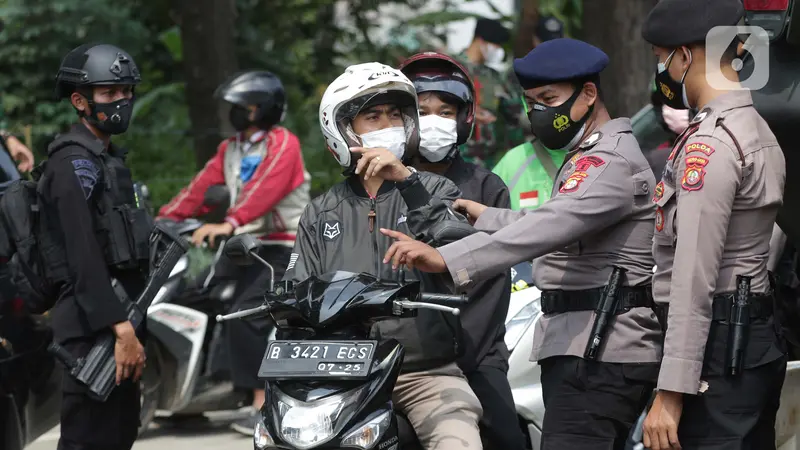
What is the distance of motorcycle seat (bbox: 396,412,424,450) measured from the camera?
439 cm

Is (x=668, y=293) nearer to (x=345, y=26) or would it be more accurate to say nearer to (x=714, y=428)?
(x=714, y=428)

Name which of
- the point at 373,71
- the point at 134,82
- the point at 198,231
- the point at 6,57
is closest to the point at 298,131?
the point at 6,57

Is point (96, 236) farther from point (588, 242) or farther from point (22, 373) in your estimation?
point (588, 242)

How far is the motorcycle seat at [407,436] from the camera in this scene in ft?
14.4

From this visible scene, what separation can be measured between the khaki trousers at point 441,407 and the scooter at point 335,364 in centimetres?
21

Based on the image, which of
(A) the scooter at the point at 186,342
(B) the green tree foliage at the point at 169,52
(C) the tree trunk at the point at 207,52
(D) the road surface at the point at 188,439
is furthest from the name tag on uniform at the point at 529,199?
(B) the green tree foliage at the point at 169,52

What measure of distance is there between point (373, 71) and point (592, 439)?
56.5 inches

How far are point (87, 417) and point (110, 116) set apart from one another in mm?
1255

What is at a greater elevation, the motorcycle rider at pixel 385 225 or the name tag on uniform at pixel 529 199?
the motorcycle rider at pixel 385 225

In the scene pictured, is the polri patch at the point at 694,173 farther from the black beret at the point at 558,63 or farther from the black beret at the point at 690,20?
the black beret at the point at 558,63

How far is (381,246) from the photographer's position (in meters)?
4.55

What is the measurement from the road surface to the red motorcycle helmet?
3.16 metres

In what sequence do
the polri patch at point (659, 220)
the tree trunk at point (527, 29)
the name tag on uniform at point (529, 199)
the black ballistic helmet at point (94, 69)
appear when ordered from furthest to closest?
1. the tree trunk at point (527, 29)
2. the name tag on uniform at point (529, 199)
3. the black ballistic helmet at point (94, 69)
4. the polri patch at point (659, 220)

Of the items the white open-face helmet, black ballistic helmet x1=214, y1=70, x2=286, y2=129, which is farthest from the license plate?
black ballistic helmet x1=214, y1=70, x2=286, y2=129
